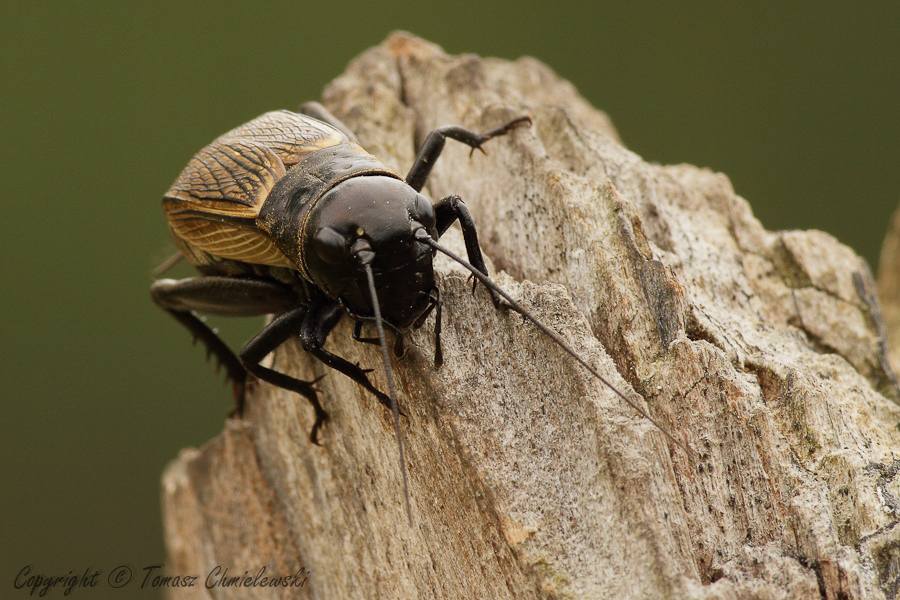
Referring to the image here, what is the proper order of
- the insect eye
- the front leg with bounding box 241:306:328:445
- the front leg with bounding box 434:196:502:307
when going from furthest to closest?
the front leg with bounding box 241:306:328:445 < the front leg with bounding box 434:196:502:307 < the insect eye

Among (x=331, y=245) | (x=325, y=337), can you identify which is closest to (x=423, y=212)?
(x=331, y=245)

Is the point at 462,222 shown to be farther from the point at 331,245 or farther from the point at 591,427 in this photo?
the point at 591,427

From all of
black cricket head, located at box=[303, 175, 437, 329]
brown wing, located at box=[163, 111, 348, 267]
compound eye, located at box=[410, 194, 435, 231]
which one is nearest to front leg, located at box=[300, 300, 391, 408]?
black cricket head, located at box=[303, 175, 437, 329]

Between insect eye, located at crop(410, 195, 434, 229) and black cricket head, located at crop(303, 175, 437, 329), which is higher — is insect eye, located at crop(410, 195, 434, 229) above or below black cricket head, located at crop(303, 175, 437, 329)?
above

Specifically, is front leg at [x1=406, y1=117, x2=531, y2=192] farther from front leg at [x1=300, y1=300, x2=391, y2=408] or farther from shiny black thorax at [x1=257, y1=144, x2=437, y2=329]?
front leg at [x1=300, y1=300, x2=391, y2=408]

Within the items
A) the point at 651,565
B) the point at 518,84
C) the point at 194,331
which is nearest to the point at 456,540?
the point at 651,565

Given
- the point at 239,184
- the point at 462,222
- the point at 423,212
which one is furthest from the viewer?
the point at 239,184

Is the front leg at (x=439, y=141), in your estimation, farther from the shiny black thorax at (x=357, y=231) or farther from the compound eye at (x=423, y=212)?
the compound eye at (x=423, y=212)
